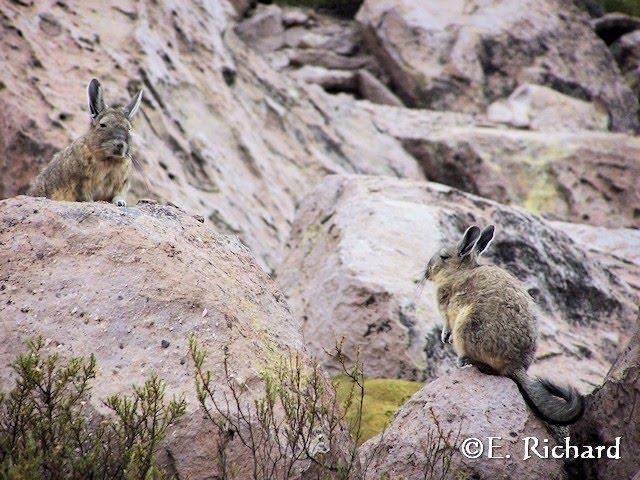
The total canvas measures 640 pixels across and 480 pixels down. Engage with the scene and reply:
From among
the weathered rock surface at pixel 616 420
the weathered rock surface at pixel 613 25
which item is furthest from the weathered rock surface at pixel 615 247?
the weathered rock surface at pixel 613 25

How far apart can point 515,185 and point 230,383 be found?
37.1 feet

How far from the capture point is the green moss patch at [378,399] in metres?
6.95

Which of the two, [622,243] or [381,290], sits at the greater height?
[381,290]

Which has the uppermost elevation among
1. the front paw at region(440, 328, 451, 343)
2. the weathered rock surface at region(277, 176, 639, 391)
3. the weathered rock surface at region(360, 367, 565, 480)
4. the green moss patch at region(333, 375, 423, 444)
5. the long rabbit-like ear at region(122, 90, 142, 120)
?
the long rabbit-like ear at region(122, 90, 142, 120)

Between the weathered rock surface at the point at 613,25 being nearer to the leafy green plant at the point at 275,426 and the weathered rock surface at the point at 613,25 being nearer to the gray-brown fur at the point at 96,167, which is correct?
the gray-brown fur at the point at 96,167

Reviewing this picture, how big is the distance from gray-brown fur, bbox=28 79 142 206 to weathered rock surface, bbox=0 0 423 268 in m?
2.59

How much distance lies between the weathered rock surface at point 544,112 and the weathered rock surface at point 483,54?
605mm

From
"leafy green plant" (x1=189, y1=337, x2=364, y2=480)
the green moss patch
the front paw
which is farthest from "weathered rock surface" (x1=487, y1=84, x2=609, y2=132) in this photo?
"leafy green plant" (x1=189, y1=337, x2=364, y2=480)

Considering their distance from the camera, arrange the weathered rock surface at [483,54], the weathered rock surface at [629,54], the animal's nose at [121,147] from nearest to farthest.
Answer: the animal's nose at [121,147] < the weathered rock surface at [483,54] < the weathered rock surface at [629,54]

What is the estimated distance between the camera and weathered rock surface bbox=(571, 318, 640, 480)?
217 inches

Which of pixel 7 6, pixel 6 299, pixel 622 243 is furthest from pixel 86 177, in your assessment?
pixel 622 243

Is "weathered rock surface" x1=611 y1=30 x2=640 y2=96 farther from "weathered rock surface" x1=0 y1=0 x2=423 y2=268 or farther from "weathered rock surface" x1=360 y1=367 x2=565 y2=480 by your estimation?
"weathered rock surface" x1=360 y1=367 x2=565 y2=480

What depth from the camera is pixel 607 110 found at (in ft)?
68.2

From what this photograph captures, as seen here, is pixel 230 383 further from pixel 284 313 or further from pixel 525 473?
pixel 525 473
